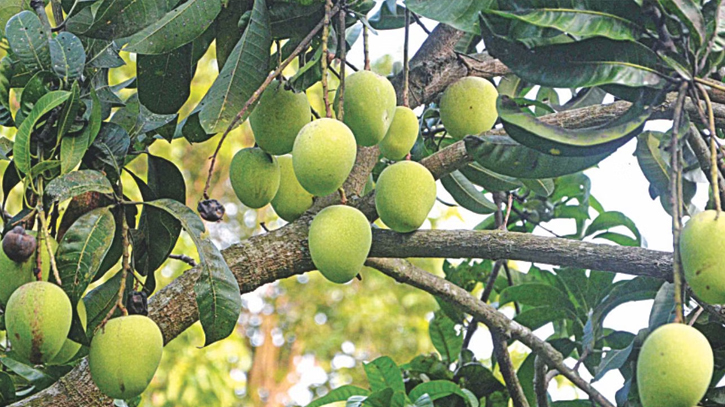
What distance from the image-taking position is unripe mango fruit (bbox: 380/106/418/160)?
3.31 feet

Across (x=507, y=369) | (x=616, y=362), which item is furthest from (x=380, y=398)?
(x=616, y=362)

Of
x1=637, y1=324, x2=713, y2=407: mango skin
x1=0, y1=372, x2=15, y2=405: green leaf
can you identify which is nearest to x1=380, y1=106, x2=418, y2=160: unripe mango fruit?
x1=637, y1=324, x2=713, y2=407: mango skin

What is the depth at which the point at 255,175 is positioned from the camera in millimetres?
1000

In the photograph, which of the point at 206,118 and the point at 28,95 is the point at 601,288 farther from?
the point at 28,95

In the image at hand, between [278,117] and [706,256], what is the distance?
1.70 feet

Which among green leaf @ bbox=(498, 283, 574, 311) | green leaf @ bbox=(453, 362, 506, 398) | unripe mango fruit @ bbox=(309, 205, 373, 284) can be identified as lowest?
green leaf @ bbox=(453, 362, 506, 398)

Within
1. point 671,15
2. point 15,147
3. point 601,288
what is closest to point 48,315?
point 15,147

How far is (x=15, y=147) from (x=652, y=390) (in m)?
0.67

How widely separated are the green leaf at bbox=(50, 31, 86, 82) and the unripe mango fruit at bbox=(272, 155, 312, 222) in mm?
301

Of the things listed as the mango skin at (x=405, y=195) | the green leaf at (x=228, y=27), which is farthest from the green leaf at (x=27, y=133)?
the mango skin at (x=405, y=195)

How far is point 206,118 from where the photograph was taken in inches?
35.5

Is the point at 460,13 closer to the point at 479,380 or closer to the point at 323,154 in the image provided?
the point at 323,154

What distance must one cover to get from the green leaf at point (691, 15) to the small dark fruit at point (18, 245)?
2.12 ft

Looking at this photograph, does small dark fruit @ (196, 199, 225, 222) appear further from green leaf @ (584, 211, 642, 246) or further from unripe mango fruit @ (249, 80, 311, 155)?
green leaf @ (584, 211, 642, 246)
